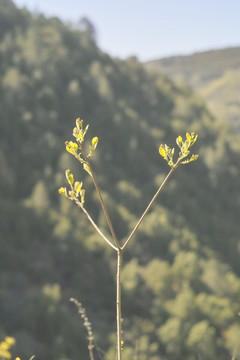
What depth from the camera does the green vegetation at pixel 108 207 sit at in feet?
95.0

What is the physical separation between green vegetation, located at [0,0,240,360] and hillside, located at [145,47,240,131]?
448 inches

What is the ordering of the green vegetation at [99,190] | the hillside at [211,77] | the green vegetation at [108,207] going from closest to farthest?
the green vegetation at [99,190]
the green vegetation at [108,207]
the hillside at [211,77]

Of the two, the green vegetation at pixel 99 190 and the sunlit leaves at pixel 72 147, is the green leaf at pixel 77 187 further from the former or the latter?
the sunlit leaves at pixel 72 147

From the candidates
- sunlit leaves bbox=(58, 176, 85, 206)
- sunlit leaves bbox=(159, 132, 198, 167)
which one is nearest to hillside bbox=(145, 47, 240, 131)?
sunlit leaves bbox=(159, 132, 198, 167)

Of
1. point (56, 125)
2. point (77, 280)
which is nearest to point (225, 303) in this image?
point (77, 280)

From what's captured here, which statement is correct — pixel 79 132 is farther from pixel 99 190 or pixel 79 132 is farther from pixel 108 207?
pixel 108 207

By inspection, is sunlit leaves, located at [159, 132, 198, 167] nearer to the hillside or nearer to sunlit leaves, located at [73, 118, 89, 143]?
sunlit leaves, located at [73, 118, 89, 143]

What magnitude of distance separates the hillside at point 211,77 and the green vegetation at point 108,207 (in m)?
11.4

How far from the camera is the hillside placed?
3344 inches

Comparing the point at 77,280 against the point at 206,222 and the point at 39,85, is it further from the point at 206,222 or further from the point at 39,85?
the point at 39,85

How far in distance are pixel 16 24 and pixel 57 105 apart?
69.7 ft

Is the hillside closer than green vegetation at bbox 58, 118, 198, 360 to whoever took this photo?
No

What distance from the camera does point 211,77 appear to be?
94.3 metres

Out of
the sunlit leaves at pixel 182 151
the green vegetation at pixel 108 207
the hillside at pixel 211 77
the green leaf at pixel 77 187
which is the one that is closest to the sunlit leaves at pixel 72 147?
the green leaf at pixel 77 187
